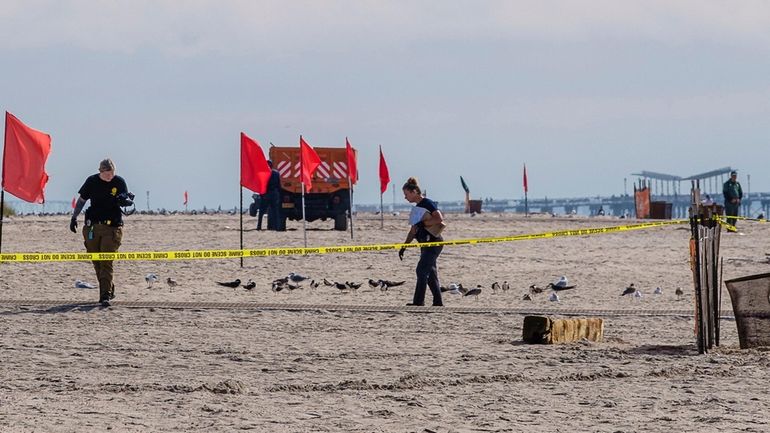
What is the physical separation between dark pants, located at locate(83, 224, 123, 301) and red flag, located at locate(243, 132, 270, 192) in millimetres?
8213

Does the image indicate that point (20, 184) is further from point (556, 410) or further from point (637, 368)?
point (556, 410)

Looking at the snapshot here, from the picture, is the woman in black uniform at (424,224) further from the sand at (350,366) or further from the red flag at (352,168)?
the red flag at (352,168)

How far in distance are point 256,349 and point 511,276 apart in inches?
435

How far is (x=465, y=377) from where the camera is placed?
35.0 feet

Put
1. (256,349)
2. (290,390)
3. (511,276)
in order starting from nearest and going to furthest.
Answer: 1. (290,390)
2. (256,349)
3. (511,276)

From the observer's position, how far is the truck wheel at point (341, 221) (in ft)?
117

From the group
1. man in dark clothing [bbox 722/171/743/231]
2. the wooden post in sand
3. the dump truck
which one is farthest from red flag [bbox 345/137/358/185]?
the wooden post in sand

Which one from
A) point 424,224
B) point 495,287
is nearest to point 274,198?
point 495,287

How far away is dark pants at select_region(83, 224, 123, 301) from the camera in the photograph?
621 inches

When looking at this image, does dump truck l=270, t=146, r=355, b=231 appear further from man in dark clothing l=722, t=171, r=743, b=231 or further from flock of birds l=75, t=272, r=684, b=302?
flock of birds l=75, t=272, r=684, b=302

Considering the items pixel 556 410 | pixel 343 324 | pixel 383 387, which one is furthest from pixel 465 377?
pixel 343 324

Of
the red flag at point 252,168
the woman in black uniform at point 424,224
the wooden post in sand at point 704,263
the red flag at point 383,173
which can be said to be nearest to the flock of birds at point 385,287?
the woman in black uniform at point 424,224

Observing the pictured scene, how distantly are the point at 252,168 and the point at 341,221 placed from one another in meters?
11.8

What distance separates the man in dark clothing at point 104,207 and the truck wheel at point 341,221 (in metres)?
19.8
